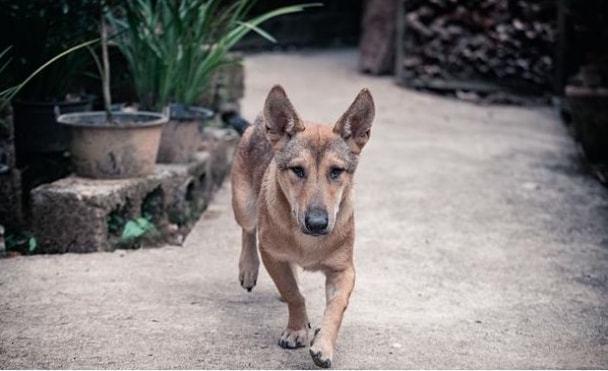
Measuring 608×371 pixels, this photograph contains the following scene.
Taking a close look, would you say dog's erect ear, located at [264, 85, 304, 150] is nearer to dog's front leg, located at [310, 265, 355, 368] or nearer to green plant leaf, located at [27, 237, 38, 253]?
dog's front leg, located at [310, 265, 355, 368]

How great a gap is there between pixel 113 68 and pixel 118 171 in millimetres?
1326

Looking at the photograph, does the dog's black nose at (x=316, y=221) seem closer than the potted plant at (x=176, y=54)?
Answer: Yes

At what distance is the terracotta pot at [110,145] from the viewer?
5121mm

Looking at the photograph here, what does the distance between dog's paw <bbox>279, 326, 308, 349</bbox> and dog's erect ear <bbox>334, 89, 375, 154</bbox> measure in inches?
32.3

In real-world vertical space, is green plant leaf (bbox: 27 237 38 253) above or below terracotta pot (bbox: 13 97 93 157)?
below

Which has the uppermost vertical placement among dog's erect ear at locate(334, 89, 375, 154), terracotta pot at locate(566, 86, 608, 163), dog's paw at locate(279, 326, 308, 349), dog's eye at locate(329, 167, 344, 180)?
dog's erect ear at locate(334, 89, 375, 154)

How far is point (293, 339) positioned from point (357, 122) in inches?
38.6

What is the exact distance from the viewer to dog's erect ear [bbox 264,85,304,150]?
3684 millimetres

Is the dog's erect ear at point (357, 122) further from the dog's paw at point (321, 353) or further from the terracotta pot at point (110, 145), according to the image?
the terracotta pot at point (110, 145)

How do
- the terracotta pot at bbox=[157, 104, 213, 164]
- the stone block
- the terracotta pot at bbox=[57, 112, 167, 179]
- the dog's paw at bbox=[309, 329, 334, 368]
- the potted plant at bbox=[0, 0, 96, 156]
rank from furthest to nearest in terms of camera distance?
the terracotta pot at bbox=[157, 104, 213, 164]
the potted plant at bbox=[0, 0, 96, 156]
the terracotta pot at bbox=[57, 112, 167, 179]
the stone block
the dog's paw at bbox=[309, 329, 334, 368]

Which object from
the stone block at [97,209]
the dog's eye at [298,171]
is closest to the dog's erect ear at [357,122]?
the dog's eye at [298,171]

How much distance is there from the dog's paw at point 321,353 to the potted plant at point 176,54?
8.86 ft

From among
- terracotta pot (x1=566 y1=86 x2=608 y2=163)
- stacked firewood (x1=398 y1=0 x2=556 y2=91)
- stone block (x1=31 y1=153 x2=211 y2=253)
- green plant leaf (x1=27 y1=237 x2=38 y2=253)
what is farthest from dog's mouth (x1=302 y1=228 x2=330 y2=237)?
stacked firewood (x1=398 y1=0 x2=556 y2=91)

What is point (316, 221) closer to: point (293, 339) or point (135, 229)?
point (293, 339)
